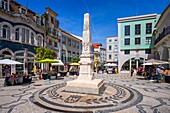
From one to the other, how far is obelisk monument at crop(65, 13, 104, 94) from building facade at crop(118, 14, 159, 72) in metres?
20.7

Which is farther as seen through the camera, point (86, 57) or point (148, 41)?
point (148, 41)

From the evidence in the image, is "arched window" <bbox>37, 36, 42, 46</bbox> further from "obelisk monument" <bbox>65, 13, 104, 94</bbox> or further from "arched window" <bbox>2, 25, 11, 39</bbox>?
"obelisk monument" <bbox>65, 13, 104, 94</bbox>

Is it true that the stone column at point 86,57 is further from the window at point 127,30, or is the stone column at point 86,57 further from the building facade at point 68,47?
the window at point 127,30

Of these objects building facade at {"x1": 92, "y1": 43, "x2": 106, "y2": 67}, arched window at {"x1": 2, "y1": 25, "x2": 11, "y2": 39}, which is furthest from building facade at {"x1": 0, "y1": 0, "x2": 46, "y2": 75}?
building facade at {"x1": 92, "y1": 43, "x2": 106, "y2": 67}

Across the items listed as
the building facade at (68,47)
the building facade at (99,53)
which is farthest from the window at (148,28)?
the building facade at (99,53)

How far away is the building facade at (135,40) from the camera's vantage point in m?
24.4

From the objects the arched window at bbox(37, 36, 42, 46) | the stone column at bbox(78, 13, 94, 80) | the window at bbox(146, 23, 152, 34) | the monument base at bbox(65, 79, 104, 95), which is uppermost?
the window at bbox(146, 23, 152, 34)

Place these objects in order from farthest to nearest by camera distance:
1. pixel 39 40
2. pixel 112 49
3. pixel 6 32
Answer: pixel 112 49, pixel 39 40, pixel 6 32

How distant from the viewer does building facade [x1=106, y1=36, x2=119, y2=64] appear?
144 feet

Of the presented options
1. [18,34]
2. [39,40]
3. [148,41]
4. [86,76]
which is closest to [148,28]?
[148,41]

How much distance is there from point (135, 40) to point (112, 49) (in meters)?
19.2

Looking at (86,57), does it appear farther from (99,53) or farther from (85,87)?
(99,53)

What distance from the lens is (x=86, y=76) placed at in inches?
285

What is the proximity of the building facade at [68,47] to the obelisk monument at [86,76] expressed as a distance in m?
20.9
